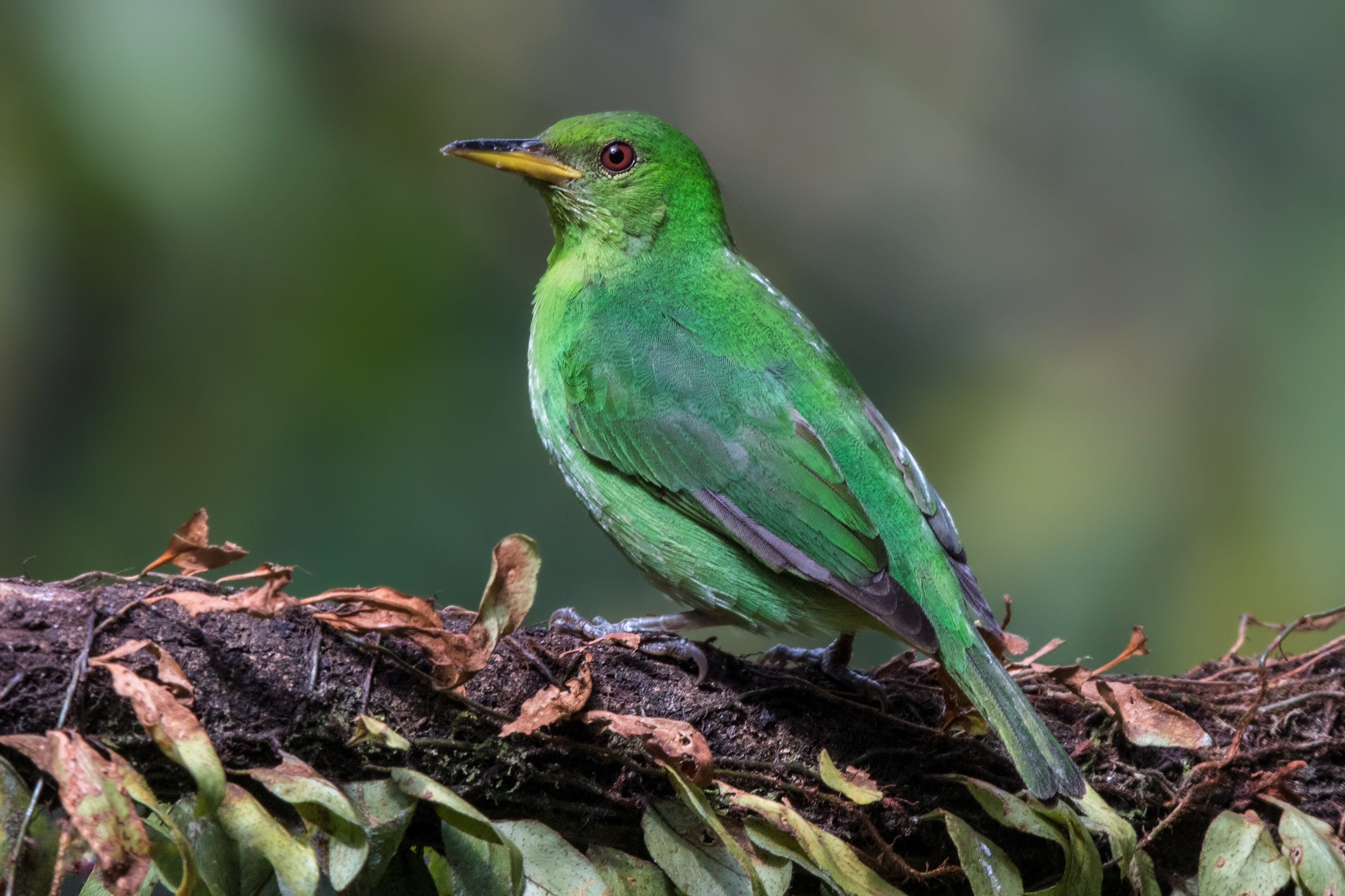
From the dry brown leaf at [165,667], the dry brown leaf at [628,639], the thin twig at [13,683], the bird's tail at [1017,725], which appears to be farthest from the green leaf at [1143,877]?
the thin twig at [13,683]

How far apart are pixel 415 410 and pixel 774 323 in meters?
2.66

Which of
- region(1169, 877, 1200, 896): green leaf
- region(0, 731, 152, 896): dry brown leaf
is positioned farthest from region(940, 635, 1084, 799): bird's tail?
region(0, 731, 152, 896): dry brown leaf

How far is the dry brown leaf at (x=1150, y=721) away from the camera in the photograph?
2516 mm

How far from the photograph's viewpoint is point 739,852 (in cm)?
204

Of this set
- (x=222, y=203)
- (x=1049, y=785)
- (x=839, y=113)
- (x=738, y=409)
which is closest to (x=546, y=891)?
(x=1049, y=785)

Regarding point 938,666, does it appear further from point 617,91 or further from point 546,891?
point 617,91

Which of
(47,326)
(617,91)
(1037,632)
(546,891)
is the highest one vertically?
(617,91)

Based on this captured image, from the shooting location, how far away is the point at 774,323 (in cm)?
333

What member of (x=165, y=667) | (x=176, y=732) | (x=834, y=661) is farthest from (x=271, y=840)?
(x=834, y=661)

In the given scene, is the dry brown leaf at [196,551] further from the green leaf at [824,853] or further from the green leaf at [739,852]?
the green leaf at [824,853]

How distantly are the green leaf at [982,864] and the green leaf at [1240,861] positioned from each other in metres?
0.41

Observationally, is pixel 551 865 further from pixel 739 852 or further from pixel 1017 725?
pixel 1017 725

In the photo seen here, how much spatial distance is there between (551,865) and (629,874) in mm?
158

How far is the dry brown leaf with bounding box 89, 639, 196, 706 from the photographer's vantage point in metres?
1.94
